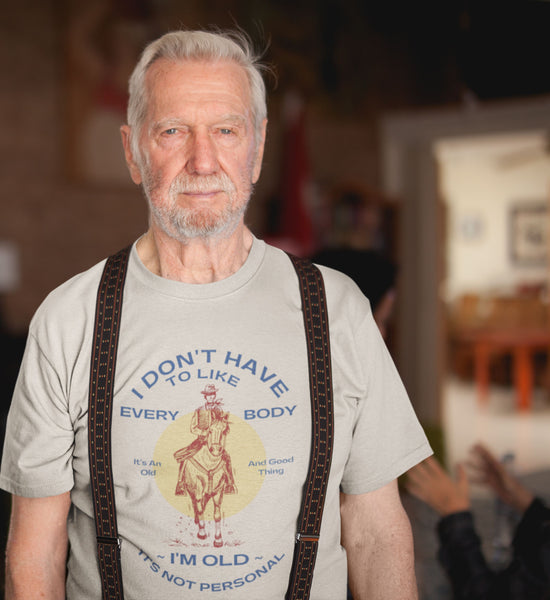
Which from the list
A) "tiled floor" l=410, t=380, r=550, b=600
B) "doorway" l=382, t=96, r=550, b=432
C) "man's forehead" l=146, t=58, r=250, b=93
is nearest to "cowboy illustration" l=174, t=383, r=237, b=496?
"man's forehead" l=146, t=58, r=250, b=93

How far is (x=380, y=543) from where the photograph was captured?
1117mm

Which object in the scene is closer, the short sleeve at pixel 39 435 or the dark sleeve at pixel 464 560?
the short sleeve at pixel 39 435

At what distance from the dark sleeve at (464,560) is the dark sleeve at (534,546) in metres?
0.11

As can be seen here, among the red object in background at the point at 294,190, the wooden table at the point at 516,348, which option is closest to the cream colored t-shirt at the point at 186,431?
the red object in background at the point at 294,190

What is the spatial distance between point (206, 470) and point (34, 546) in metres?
0.28

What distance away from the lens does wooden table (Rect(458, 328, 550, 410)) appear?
25.7 ft

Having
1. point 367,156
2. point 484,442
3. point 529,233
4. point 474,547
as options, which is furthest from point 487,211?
point 474,547

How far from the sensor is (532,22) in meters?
2.45

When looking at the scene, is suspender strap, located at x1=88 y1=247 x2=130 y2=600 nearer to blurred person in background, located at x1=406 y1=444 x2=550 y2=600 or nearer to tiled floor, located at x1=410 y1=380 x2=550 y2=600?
tiled floor, located at x1=410 y1=380 x2=550 y2=600

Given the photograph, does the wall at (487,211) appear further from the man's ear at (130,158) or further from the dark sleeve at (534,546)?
the man's ear at (130,158)

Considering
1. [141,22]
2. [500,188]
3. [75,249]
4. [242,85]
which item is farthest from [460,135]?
[242,85]

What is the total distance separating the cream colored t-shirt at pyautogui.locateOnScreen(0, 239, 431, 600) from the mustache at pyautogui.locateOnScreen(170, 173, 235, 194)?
0.14m

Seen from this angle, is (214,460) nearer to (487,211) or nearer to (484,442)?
(484,442)

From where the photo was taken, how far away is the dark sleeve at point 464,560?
1615 mm
